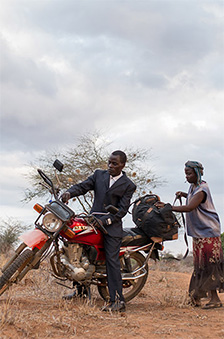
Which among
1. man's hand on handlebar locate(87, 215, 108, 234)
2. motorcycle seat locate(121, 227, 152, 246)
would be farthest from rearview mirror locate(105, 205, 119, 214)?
motorcycle seat locate(121, 227, 152, 246)

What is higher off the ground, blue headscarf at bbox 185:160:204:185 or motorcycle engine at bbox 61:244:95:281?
blue headscarf at bbox 185:160:204:185

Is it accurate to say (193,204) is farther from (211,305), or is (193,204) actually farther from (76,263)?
(76,263)

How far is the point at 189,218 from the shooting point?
22.3 feet

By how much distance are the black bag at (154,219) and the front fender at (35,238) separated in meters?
1.69

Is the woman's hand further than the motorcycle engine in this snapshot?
→ Yes

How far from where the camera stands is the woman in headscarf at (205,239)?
6.63 meters

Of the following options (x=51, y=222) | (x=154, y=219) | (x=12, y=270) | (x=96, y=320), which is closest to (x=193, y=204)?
(x=154, y=219)

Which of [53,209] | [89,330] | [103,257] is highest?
[53,209]

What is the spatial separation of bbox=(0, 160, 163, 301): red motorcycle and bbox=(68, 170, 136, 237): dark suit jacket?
0.23 metres

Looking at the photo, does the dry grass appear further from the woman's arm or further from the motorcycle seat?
the woman's arm

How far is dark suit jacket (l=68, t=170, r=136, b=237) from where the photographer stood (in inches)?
235

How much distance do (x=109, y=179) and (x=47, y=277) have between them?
3330 mm

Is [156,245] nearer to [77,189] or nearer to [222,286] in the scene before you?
[222,286]

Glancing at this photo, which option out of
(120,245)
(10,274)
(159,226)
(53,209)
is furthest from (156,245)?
(10,274)
